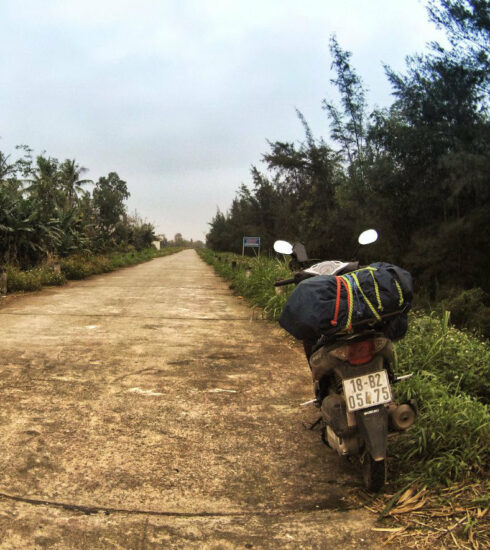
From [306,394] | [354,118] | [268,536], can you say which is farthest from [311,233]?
[268,536]

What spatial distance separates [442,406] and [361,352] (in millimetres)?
903

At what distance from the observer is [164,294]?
9.70 metres

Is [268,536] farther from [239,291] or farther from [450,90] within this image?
[450,90]

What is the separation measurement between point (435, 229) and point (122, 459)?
64.2 ft

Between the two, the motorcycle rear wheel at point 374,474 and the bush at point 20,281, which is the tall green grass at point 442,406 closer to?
the motorcycle rear wheel at point 374,474

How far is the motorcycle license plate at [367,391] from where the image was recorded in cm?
216

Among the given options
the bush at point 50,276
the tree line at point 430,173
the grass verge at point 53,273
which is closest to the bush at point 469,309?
the tree line at point 430,173

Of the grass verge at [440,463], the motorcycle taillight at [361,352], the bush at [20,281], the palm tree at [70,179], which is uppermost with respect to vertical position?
the palm tree at [70,179]

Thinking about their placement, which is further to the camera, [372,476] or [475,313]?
[475,313]

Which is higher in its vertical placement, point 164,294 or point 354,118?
point 354,118

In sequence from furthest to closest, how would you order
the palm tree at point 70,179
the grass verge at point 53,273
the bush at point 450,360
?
the palm tree at point 70,179, the grass verge at point 53,273, the bush at point 450,360

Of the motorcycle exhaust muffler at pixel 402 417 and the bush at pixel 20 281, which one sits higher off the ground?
the bush at pixel 20 281

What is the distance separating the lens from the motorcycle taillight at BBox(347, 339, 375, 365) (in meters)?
2.19

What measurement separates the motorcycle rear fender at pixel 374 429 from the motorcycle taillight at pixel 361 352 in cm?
23
